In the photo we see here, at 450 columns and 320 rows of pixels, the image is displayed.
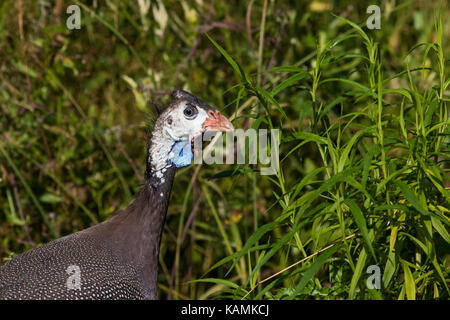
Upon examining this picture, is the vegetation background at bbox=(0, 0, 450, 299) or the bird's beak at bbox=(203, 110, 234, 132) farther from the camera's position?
the vegetation background at bbox=(0, 0, 450, 299)

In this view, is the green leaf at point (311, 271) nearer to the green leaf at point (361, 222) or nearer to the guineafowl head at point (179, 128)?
the green leaf at point (361, 222)

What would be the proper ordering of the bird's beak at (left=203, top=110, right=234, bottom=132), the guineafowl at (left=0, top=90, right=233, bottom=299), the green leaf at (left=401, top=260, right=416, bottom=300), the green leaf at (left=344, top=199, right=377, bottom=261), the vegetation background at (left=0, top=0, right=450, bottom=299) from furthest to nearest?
the vegetation background at (left=0, top=0, right=450, bottom=299) → the bird's beak at (left=203, top=110, right=234, bottom=132) → the guineafowl at (left=0, top=90, right=233, bottom=299) → the green leaf at (left=401, top=260, right=416, bottom=300) → the green leaf at (left=344, top=199, right=377, bottom=261)

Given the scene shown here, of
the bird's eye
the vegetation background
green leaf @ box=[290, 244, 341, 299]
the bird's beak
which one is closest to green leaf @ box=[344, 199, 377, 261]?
green leaf @ box=[290, 244, 341, 299]

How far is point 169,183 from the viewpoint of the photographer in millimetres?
2416

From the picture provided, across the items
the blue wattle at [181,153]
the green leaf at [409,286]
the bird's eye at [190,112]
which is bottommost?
the green leaf at [409,286]

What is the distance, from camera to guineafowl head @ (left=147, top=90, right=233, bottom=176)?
7.81 ft

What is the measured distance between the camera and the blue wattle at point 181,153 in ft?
7.89

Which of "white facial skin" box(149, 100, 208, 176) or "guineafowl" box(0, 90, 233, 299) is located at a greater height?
"white facial skin" box(149, 100, 208, 176)

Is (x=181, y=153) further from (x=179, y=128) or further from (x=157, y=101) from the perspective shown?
(x=157, y=101)

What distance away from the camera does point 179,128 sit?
7.80ft

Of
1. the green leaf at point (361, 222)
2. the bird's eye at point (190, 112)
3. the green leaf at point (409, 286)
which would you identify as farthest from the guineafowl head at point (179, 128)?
the green leaf at point (409, 286)

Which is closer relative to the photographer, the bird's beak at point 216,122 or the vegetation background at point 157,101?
the bird's beak at point 216,122

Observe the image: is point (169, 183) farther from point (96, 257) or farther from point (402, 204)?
point (402, 204)

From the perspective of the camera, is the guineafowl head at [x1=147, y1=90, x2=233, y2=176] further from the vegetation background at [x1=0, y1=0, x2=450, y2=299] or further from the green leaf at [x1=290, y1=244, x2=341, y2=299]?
the green leaf at [x1=290, y1=244, x2=341, y2=299]
